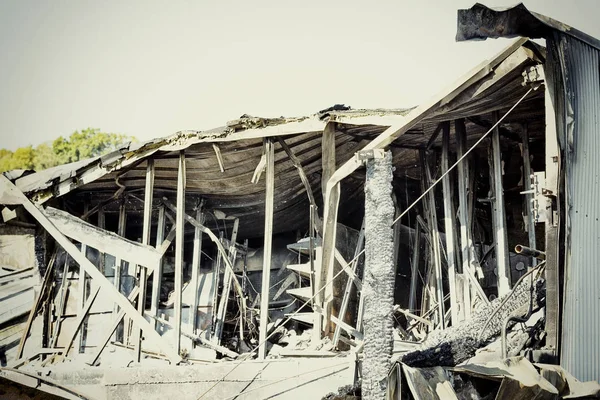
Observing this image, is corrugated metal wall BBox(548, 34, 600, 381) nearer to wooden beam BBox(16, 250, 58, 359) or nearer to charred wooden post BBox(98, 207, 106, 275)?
charred wooden post BBox(98, 207, 106, 275)

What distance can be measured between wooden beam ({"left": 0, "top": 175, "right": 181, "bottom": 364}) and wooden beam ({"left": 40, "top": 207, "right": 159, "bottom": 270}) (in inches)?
3.9

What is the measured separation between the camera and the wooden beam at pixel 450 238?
30.9 feet

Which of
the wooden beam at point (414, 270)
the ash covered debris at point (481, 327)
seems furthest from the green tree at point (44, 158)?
the ash covered debris at point (481, 327)

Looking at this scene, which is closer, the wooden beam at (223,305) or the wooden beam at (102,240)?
the wooden beam at (102,240)

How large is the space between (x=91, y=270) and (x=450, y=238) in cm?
568

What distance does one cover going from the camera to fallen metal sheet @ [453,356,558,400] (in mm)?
6270

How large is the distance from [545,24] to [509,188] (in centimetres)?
500

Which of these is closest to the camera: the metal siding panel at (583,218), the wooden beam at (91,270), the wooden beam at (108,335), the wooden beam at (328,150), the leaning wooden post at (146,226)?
the metal siding panel at (583,218)

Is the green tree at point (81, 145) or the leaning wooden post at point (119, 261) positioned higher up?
the green tree at point (81, 145)

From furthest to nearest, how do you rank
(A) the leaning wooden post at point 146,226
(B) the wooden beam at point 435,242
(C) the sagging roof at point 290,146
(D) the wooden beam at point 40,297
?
(D) the wooden beam at point 40,297
(A) the leaning wooden post at point 146,226
(B) the wooden beam at point 435,242
(C) the sagging roof at point 290,146

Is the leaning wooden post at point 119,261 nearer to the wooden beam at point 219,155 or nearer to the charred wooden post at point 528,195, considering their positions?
the wooden beam at point 219,155

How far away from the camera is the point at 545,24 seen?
7094mm

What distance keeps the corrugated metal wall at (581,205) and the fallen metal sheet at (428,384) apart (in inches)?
53.4

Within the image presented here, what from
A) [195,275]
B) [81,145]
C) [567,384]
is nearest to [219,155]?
[195,275]
